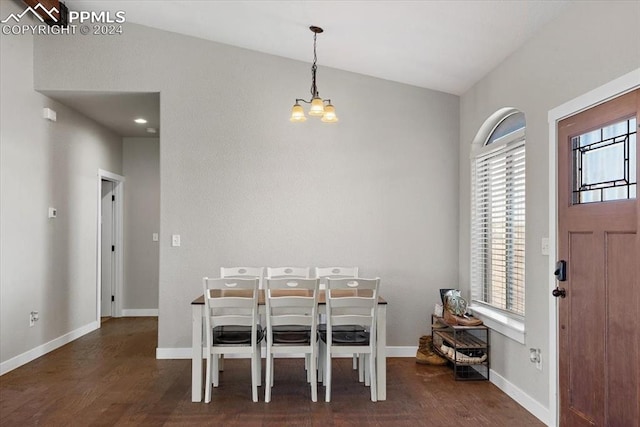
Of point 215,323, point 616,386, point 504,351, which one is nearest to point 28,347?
point 215,323

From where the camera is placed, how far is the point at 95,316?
628 cm

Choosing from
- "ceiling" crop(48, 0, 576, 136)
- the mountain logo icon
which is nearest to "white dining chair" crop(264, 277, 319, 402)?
"ceiling" crop(48, 0, 576, 136)

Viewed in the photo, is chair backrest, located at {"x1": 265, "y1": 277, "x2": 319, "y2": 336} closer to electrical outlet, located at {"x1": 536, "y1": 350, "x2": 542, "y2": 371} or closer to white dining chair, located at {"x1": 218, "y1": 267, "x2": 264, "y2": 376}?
white dining chair, located at {"x1": 218, "y1": 267, "x2": 264, "y2": 376}

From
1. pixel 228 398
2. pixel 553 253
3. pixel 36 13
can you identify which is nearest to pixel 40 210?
pixel 36 13

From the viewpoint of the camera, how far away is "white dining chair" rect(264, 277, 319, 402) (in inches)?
141

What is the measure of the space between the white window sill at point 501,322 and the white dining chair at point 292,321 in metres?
1.52

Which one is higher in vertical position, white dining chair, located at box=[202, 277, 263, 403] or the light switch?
the light switch

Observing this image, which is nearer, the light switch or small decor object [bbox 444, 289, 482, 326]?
the light switch

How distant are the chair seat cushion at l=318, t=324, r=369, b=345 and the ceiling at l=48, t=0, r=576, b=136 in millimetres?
2434

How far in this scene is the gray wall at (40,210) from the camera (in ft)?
14.4

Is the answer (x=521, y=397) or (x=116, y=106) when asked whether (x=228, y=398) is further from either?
(x=116, y=106)

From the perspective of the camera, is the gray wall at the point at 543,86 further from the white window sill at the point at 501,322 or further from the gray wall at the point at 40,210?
the gray wall at the point at 40,210

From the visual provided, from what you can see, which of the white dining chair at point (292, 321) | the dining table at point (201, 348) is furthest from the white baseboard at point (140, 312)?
the white dining chair at point (292, 321)

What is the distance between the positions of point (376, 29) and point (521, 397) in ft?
10.1
